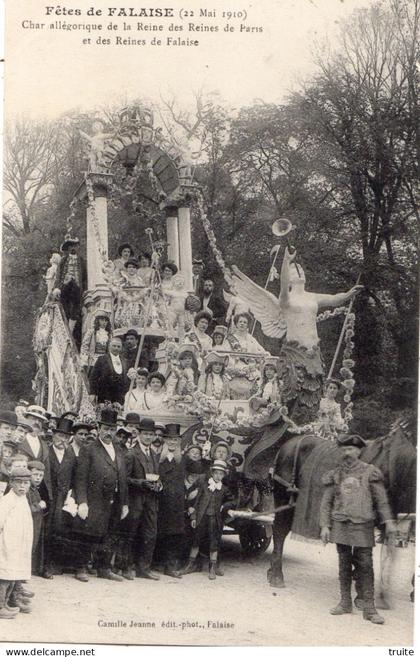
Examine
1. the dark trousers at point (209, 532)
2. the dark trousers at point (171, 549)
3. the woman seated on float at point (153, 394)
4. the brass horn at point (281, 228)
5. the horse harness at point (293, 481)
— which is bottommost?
the dark trousers at point (171, 549)

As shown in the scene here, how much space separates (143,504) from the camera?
288 inches

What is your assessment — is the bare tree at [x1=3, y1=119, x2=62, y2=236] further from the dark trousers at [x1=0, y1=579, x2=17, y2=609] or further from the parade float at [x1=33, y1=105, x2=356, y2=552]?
the dark trousers at [x1=0, y1=579, x2=17, y2=609]

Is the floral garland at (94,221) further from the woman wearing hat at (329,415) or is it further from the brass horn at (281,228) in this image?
the woman wearing hat at (329,415)

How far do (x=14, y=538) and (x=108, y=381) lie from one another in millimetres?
2132

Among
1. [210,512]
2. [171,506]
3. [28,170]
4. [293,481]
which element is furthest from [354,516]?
[28,170]

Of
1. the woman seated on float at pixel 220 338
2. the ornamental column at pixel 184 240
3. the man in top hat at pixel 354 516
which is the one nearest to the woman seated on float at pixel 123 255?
the ornamental column at pixel 184 240

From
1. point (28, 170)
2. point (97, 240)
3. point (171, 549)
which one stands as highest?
point (28, 170)

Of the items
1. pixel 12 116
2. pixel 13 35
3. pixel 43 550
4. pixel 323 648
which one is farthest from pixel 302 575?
pixel 13 35

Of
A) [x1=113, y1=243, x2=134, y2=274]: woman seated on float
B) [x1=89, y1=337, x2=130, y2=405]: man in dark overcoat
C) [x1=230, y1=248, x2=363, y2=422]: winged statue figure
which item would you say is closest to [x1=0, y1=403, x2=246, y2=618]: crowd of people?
[x1=89, y1=337, x2=130, y2=405]: man in dark overcoat

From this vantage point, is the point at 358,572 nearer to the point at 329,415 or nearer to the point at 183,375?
the point at 329,415

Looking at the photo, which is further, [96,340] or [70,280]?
[70,280]

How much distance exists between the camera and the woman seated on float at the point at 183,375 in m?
7.95

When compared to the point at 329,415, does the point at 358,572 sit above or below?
below

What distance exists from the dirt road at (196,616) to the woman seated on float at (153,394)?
1609 mm
